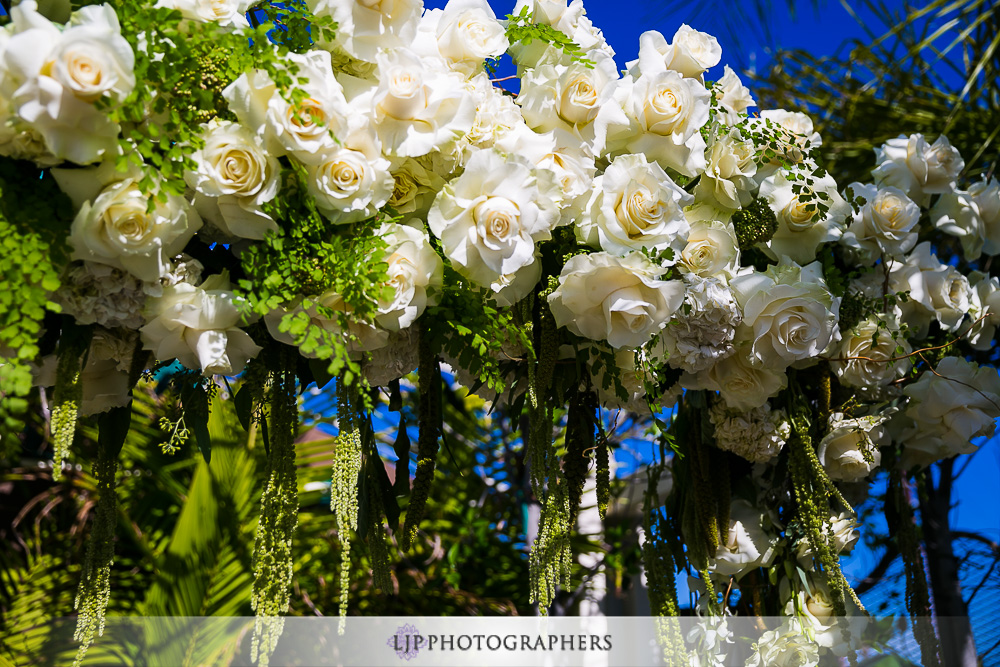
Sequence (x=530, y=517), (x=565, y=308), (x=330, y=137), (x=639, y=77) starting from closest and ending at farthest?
(x=330, y=137) < (x=565, y=308) < (x=639, y=77) < (x=530, y=517)

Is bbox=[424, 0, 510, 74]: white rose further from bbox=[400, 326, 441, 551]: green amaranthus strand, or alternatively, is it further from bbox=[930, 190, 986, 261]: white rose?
bbox=[930, 190, 986, 261]: white rose

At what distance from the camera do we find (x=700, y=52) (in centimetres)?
108

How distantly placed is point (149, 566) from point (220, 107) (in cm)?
274

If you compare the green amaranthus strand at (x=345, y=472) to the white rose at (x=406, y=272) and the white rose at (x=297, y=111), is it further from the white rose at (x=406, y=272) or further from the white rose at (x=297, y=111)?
the white rose at (x=297, y=111)

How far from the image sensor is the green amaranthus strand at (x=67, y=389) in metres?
0.71

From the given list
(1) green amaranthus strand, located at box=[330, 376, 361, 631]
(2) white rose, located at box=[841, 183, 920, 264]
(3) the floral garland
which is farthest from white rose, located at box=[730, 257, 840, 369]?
(1) green amaranthus strand, located at box=[330, 376, 361, 631]

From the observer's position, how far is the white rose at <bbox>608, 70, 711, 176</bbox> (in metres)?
0.95

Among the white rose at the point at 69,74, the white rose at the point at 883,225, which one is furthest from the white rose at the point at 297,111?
the white rose at the point at 883,225

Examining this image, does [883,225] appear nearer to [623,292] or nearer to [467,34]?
[623,292]

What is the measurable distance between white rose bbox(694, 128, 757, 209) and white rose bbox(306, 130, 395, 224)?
54 centimetres

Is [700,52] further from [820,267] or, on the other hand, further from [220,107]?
[220,107]

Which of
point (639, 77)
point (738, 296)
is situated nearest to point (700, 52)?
point (639, 77)

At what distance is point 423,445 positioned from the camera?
3.10 ft

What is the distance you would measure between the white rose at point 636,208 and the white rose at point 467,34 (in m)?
0.23
